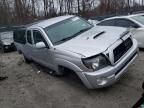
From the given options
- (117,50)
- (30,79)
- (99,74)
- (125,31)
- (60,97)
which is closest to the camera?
(99,74)

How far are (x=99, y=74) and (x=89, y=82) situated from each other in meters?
0.28

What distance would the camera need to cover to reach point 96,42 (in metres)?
5.04

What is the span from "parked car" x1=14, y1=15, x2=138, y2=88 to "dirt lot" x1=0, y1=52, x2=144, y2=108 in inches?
15.1

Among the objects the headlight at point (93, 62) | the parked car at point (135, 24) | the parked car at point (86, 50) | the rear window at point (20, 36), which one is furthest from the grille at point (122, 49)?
the rear window at point (20, 36)

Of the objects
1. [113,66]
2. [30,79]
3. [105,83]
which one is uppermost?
[113,66]

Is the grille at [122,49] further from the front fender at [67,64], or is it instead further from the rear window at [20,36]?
the rear window at [20,36]

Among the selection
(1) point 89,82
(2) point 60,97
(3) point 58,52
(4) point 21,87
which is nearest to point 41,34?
(3) point 58,52

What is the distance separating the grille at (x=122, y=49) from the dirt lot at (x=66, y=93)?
80 centimetres

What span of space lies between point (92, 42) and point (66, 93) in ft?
4.52

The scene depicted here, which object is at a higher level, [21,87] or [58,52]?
[58,52]

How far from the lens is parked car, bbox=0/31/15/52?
15648 mm

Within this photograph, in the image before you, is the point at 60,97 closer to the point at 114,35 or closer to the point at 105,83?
the point at 105,83

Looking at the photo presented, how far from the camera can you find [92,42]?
5.09m

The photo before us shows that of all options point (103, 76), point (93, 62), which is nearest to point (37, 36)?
point (93, 62)
